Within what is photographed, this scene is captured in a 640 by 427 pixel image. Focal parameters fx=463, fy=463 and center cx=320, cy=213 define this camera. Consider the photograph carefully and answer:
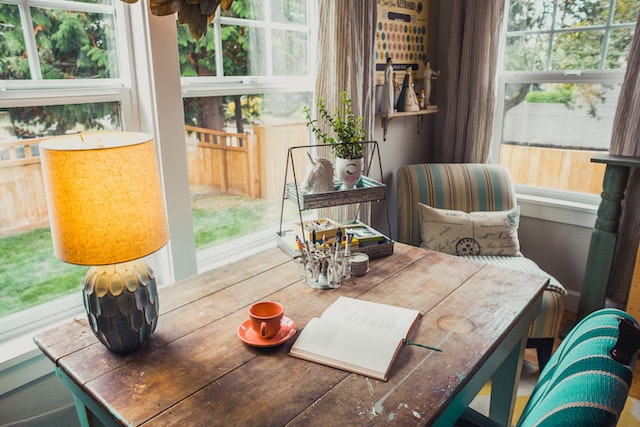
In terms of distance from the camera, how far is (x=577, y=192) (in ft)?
8.78

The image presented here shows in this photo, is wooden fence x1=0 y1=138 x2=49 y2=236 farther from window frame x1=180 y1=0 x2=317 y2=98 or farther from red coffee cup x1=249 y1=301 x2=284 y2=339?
red coffee cup x1=249 y1=301 x2=284 y2=339

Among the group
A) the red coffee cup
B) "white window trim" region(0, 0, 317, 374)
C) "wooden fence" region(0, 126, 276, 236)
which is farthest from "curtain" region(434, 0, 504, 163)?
the red coffee cup

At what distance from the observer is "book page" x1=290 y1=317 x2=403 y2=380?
Answer: 1.07 m

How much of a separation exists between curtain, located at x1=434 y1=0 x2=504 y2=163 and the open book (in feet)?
5.83

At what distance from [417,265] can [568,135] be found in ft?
5.20

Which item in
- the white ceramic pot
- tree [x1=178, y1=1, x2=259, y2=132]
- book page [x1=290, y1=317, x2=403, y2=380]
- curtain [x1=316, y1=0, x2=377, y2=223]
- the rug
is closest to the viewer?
book page [x1=290, y1=317, x2=403, y2=380]

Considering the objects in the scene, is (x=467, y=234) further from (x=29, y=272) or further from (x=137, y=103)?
(x=29, y=272)

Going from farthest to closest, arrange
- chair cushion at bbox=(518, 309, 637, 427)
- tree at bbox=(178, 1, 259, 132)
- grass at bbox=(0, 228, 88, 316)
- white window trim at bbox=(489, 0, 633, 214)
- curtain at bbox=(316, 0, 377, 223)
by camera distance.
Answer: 1. white window trim at bbox=(489, 0, 633, 214)
2. curtain at bbox=(316, 0, 377, 223)
3. tree at bbox=(178, 1, 259, 132)
4. grass at bbox=(0, 228, 88, 316)
5. chair cushion at bbox=(518, 309, 637, 427)

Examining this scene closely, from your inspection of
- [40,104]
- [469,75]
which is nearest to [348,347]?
[40,104]

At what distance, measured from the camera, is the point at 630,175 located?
7.52 feet

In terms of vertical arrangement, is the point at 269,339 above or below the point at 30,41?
below

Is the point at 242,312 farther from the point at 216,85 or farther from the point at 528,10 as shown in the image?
the point at 528,10

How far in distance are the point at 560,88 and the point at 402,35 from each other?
93 centimetres

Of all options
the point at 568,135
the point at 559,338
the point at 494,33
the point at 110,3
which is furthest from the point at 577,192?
the point at 110,3
